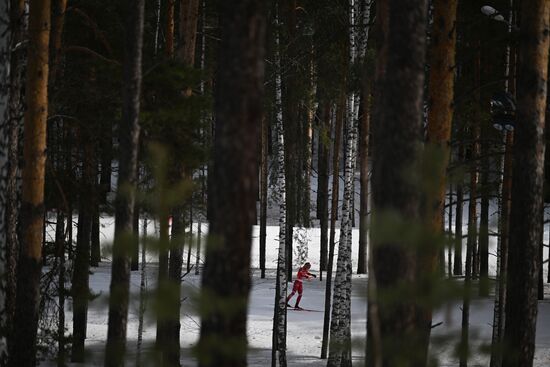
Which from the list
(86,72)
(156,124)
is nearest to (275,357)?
(86,72)

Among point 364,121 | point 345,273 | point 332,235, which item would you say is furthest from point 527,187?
point 332,235

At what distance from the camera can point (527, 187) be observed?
26.4 feet

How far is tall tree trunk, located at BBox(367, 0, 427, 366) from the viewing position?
17.2 ft

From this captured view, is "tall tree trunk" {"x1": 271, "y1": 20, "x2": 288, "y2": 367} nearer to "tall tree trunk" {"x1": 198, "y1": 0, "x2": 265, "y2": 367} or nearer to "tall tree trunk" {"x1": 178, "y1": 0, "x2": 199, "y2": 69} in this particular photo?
"tall tree trunk" {"x1": 178, "y1": 0, "x2": 199, "y2": 69}

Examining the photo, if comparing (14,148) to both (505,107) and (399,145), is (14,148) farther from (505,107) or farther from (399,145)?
(505,107)

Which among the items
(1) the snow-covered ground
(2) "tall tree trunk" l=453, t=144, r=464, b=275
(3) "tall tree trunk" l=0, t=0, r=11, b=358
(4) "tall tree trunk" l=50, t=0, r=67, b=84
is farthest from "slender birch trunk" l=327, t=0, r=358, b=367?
(3) "tall tree trunk" l=0, t=0, r=11, b=358

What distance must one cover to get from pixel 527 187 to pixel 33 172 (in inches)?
210

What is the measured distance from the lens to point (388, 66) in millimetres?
5496

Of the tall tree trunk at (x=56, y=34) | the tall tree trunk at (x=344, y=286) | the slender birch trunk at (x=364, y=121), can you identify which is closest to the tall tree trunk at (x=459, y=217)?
the slender birch trunk at (x=364, y=121)

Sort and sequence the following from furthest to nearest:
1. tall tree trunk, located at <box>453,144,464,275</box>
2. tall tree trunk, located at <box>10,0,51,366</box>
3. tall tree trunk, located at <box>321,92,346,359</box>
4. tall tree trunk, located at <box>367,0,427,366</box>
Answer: tall tree trunk, located at <box>321,92,346,359</box>, tall tree trunk, located at <box>10,0,51,366</box>, tall tree trunk, located at <box>367,0,427,366</box>, tall tree trunk, located at <box>453,144,464,275</box>

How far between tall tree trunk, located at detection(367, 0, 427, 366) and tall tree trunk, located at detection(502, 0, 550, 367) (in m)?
3.03

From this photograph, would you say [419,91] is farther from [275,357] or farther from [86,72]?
[275,357]

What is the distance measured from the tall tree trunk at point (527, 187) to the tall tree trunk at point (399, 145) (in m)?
3.03

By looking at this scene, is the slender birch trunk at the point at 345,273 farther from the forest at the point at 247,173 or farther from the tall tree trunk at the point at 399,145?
the tall tree trunk at the point at 399,145
